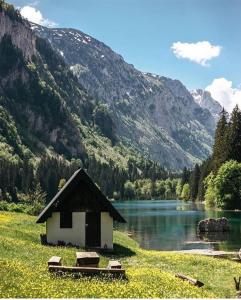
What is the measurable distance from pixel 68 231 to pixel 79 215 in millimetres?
1774

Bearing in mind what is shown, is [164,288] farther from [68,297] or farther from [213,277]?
[213,277]

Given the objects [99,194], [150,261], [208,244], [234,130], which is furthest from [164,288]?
[234,130]

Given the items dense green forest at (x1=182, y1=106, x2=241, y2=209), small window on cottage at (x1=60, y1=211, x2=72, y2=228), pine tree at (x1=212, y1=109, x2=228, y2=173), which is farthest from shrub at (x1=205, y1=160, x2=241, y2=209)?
small window on cottage at (x1=60, y1=211, x2=72, y2=228)

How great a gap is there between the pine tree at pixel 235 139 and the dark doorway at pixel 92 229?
109 metres

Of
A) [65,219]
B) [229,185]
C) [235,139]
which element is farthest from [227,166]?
[65,219]

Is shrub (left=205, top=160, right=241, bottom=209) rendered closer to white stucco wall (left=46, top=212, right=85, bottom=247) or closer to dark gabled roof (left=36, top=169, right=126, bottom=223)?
dark gabled roof (left=36, top=169, right=126, bottom=223)

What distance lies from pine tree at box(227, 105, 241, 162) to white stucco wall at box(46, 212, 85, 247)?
110 meters

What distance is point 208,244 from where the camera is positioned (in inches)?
2712

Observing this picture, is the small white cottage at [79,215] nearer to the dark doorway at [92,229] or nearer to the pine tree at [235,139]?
the dark doorway at [92,229]

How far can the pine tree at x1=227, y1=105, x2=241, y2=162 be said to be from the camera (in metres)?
153

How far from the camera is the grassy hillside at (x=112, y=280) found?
22.0 m

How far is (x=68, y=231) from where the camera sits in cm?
4869

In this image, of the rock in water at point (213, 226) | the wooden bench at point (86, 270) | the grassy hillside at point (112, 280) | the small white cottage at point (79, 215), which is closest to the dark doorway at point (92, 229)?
the small white cottage at point (79, 215)

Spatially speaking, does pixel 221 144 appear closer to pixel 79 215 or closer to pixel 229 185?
pixel 229 185
